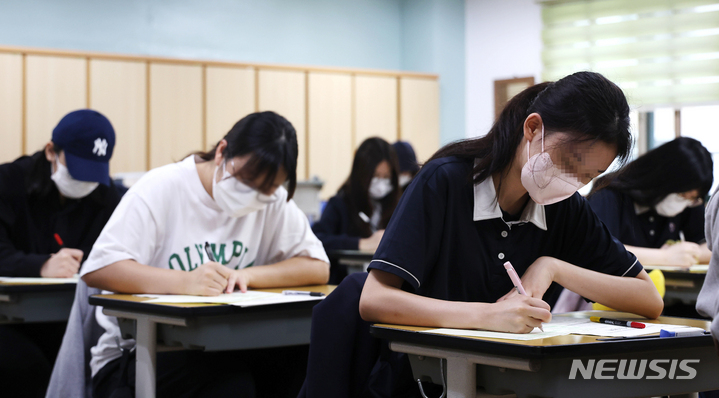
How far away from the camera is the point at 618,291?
1538mm

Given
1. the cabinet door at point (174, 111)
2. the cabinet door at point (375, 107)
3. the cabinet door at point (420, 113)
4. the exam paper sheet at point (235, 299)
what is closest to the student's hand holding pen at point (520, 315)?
the exam paper sheet at point (235, 299)

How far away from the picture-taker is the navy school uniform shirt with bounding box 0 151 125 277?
8.07 ft

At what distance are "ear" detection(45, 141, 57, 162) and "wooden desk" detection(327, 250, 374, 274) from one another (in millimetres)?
1395

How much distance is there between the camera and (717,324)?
0.94 meters

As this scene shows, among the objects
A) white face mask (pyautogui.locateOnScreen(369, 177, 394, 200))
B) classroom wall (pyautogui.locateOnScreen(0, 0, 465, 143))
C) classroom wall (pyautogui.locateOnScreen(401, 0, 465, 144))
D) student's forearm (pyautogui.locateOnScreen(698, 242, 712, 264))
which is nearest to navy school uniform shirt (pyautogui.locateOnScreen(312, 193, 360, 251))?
white face mask (pyautogui.locateOnScreen(369, 177, 394, 200))

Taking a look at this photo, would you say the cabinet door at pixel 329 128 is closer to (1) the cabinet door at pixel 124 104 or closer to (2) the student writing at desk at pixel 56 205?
(1) the cabinet door at pixel 124 104

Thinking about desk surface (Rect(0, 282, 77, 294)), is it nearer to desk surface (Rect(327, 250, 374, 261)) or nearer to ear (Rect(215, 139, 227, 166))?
ear (Rect(215, 139, 227, 166))

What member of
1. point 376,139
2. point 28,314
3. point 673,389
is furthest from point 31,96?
point 673,389

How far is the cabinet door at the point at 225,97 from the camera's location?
18.3 feet

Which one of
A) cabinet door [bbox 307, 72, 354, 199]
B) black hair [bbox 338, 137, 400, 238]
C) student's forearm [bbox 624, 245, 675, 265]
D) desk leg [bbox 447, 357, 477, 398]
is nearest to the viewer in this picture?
desk leg [bbox 447, 357, 477, 398]

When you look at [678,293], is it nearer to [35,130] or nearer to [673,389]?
[673,389]

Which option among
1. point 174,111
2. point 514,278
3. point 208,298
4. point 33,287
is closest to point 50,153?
point 33,287

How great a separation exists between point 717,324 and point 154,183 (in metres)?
1.63

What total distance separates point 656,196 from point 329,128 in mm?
3451
